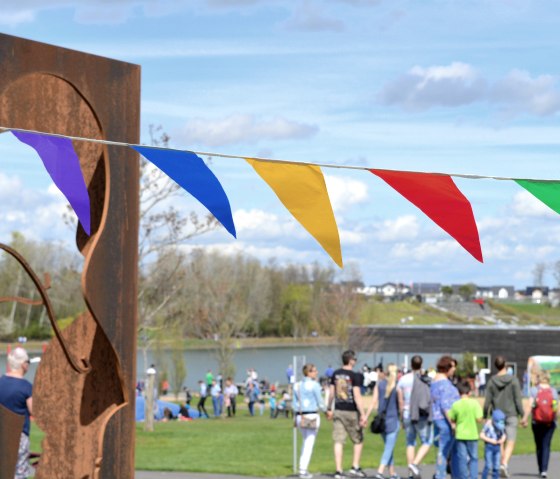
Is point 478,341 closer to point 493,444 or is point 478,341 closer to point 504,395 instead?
point 504,395

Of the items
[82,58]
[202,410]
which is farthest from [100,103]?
[202,410]

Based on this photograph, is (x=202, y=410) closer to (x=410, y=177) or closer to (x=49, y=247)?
(x=410, y=177)

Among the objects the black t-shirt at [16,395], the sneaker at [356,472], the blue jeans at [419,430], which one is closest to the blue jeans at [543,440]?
the blue jeans at [419,430]

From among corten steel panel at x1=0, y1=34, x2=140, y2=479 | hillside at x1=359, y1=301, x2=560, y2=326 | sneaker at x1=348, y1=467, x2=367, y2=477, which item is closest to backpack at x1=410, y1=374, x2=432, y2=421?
sneaker at x1=348, y1=467, x2=367, y2=477

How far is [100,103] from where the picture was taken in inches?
289

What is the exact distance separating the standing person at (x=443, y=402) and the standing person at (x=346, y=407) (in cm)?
103

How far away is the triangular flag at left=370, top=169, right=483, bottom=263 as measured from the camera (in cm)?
594

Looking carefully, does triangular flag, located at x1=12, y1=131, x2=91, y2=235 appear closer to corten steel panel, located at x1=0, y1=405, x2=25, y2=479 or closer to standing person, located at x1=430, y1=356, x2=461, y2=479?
corten steel panel, located at x1=0, y1=405, x2=25, y2=479

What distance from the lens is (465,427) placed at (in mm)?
11703

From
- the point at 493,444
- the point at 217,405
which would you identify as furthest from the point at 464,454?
the point at 217,405

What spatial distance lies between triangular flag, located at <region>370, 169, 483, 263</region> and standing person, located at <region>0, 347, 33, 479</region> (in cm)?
325

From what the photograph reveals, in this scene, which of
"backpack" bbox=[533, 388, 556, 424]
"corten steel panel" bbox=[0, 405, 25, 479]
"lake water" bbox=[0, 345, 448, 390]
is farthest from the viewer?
"lake water" bbox=[0, 345, 448, 390]

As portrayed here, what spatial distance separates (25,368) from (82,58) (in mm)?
2366

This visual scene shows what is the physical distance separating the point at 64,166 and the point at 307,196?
1.38 meters
